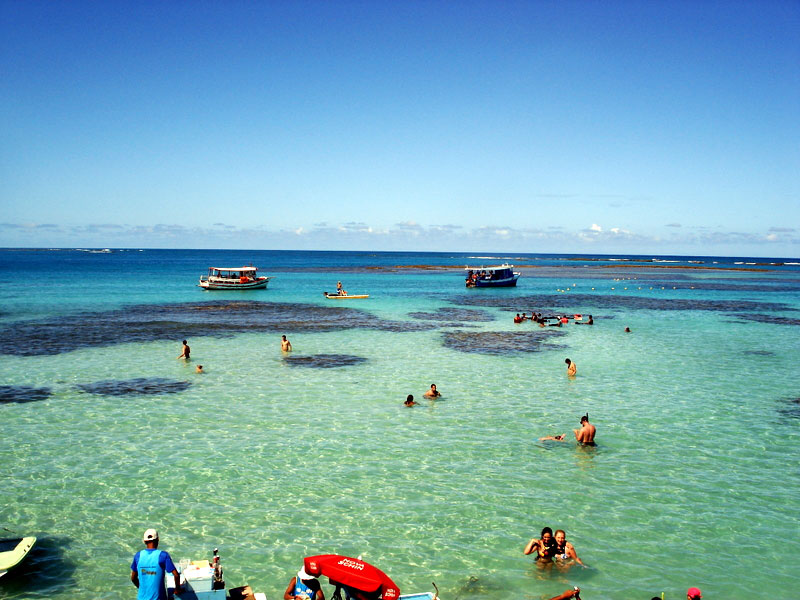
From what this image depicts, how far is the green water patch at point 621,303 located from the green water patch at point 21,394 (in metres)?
46.3

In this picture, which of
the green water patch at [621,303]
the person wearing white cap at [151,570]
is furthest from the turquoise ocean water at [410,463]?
the green water patch at [621,303]

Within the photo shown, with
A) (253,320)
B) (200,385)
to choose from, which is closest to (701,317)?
(253,320)

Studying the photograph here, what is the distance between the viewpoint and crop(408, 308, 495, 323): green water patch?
5460 centimetres

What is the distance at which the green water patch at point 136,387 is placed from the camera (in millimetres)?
25891

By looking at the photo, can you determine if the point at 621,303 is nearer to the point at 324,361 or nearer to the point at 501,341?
the point at 501,341

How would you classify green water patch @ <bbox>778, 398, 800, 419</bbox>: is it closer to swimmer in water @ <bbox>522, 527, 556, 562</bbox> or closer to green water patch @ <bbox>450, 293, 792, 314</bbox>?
swimmer in water @ <bbox>522, 527, 556, 562</bbox>

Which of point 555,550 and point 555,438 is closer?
point 555,550

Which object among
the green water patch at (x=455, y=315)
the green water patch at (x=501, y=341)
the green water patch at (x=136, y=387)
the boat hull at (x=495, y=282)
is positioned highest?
the boat hull at (x=495, y=282)

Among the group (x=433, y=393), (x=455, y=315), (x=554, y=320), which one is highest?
(x=554, y=320)

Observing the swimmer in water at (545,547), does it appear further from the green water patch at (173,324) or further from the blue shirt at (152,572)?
the green water patch at (173,324)

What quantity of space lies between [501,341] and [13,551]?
33049 mm

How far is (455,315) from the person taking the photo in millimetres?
57875

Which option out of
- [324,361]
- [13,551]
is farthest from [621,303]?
[13,551]

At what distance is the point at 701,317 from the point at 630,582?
50.2 metres
